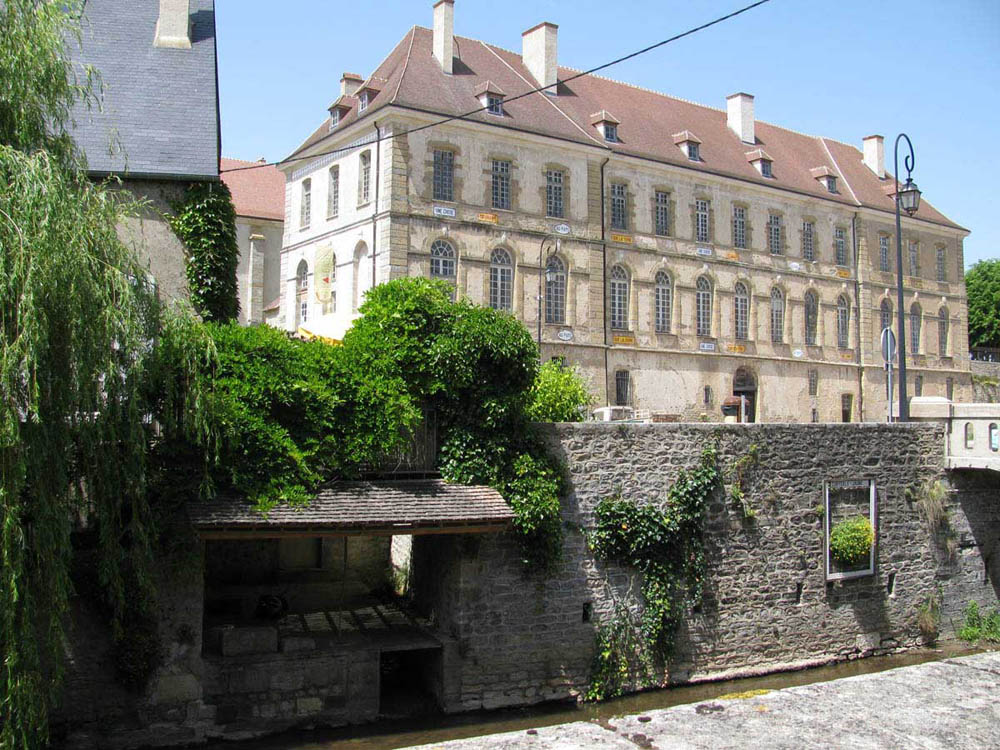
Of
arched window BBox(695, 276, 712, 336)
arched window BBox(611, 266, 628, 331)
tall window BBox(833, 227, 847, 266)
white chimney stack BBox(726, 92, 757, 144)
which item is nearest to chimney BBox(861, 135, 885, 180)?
tall window BBox(833, 227, 847, 266)

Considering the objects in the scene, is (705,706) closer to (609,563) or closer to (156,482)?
(156,482)

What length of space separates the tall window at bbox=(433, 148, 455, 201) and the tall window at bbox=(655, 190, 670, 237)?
331 inches

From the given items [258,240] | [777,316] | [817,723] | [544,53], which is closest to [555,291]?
[544,53]

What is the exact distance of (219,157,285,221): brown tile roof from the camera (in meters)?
37.5

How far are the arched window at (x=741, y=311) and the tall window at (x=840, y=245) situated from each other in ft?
19.0

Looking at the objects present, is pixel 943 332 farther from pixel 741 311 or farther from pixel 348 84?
pixel 348 84

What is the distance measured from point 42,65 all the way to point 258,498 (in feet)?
16.1

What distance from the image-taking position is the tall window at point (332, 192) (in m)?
29.9

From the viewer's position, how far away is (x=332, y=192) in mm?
30094

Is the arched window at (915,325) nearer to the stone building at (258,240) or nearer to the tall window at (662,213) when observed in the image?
the tall window at (662,213)

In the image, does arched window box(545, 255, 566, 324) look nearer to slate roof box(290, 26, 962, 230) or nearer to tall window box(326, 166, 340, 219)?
slate roof box(290, 26, 962, 230)

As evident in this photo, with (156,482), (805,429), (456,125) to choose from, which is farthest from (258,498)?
(456,125)

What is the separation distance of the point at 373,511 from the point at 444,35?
22.0 metres

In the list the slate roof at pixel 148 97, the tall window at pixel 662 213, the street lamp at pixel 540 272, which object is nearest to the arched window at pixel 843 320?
the tall window at pixel 662 213
